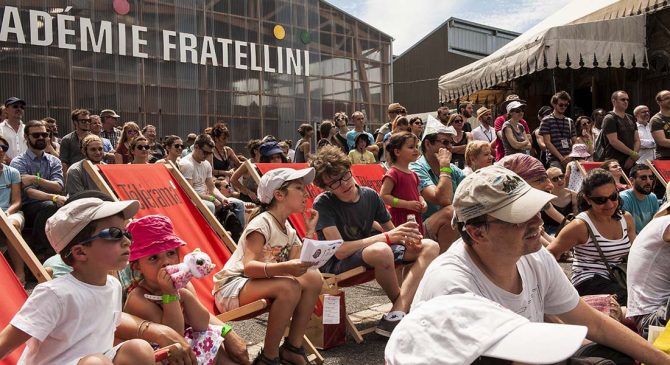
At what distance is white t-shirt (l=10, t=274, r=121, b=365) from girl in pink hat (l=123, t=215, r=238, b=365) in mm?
462

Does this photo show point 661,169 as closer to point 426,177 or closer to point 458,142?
point 458,142

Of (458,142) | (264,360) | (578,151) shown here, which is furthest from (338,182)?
(458,142)

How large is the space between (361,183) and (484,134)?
Answer: 12.4 feet

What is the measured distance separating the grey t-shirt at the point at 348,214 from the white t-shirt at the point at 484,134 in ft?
17.7

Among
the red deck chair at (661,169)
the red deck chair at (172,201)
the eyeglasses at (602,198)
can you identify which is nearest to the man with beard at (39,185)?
the red deck chair at (172,201)

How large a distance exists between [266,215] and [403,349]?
275 cm

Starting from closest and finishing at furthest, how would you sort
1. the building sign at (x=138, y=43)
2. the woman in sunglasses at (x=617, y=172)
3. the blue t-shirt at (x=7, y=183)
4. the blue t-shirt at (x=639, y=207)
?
the blue t-shirt at (x=639, y=207) < the blue t-shirt at (x=7, y=183) < the woman in sunglasses at (x=617, y=172) < the building sign at (x=138, y=43)

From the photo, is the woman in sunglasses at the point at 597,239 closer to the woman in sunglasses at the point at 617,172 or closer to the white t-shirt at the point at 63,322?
the white t-shirt at the point at 63,322

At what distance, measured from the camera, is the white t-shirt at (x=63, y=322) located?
2406mm

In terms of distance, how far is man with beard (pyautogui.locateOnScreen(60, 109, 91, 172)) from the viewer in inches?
291

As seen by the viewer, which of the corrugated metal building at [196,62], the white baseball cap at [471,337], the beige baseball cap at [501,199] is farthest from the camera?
the corrugated metal building at [196,62]

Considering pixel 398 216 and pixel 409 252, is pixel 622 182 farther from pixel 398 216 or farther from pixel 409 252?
pixel 409 252

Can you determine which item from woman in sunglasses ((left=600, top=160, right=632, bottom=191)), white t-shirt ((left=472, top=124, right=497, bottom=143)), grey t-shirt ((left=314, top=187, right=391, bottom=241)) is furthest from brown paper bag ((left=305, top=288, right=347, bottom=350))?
white t-shirt ((left=472, top=124, right=497, bottom=143))

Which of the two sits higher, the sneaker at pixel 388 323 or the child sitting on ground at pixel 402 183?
the child sitting on ground at pixel 402 183
